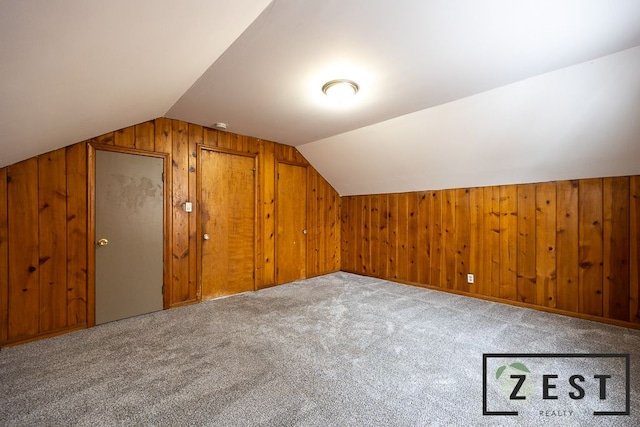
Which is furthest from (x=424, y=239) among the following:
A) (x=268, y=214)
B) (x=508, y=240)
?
(x=268, y=214)

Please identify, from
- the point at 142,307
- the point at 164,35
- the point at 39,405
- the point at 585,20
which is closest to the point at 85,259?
the point at 142,307

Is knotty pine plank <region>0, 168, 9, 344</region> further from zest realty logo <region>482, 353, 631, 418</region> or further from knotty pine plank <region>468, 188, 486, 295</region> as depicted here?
knotty pine plank <region>468, 188, 486, 295</region>

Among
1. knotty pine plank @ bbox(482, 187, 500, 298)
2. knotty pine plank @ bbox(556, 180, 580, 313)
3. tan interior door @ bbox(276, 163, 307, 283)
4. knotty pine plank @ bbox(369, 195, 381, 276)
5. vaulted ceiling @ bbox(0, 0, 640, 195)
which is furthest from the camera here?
knotty pine plank @ bbox(369, 195, 381, 276)

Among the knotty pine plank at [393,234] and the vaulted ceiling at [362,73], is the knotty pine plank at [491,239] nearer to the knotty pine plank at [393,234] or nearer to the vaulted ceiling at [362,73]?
the vaulted ceiling at [362,73]

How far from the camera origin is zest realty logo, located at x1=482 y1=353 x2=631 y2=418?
4.89 ft

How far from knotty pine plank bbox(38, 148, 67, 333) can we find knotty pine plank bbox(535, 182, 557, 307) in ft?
16.1

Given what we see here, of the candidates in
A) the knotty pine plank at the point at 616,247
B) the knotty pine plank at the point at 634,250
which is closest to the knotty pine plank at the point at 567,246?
the knotty pine plank at the point at 616,247

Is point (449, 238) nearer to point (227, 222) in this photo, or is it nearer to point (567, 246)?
point (567, 246)

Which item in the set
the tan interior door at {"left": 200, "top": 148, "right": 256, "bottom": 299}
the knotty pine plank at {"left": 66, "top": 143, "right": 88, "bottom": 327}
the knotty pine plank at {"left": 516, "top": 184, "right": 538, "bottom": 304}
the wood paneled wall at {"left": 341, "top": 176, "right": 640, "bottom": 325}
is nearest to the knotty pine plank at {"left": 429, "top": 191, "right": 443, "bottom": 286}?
the wood paneled wall at {"left": 341, "top": 176, "right": 640, "bottom": 325}

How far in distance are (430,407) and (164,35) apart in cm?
248

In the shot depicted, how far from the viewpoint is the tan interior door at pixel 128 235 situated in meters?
2.71

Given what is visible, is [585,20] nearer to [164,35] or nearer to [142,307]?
[164,35]

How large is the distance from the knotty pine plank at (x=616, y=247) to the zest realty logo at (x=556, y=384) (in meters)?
0.90

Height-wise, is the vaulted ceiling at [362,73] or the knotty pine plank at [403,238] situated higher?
the vaulted ceiling at [362,73]
